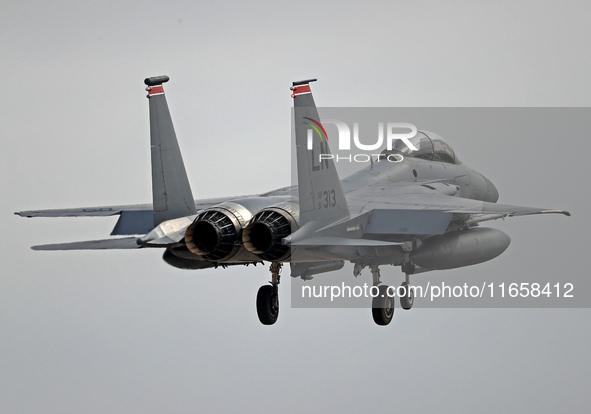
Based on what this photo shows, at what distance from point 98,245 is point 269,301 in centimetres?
472

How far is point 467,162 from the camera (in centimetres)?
2762

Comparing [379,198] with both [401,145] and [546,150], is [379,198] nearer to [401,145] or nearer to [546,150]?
[401,145]

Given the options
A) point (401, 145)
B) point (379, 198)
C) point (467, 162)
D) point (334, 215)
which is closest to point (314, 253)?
point (334, 215)

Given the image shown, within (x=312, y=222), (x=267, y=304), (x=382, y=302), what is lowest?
(x=267, y=304)

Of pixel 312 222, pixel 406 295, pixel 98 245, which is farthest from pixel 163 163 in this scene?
pixel 406 295

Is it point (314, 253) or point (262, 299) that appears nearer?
point (314, 253)

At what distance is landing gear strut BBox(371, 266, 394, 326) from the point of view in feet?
80.6

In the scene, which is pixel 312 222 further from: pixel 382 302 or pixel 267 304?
pixel 267 304

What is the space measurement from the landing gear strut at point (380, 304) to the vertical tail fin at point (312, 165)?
122 inches

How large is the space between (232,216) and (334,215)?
6.20 feet

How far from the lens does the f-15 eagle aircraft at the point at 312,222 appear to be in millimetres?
21469

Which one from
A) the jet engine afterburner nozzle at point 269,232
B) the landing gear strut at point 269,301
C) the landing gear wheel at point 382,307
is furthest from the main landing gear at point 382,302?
the jet engine afterburner nozzle at point 269,232

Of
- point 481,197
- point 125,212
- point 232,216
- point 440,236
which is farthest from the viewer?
point 481,197

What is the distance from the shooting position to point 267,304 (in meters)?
25.2
